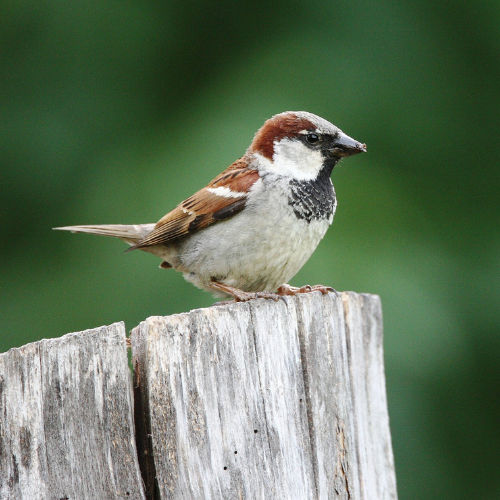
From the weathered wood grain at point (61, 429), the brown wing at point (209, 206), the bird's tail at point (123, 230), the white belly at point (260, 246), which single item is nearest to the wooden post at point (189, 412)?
the weathered wood grain at point (61, 429)

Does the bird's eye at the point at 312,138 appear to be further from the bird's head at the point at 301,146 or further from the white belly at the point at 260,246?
the white belly at the point at 260,246

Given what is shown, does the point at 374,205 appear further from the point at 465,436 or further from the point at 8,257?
the point at 8,257

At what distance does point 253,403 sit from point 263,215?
1.16 metres

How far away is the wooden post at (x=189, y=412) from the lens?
5.71 ft

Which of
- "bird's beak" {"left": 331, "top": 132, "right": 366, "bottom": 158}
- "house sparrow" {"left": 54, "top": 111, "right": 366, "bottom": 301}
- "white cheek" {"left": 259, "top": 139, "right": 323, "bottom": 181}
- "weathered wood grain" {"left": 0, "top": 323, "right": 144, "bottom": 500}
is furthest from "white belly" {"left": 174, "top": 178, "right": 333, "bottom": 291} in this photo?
"weathered wood grain" {"left": 0, "top": 323, "right": 144, "bottom": 500}

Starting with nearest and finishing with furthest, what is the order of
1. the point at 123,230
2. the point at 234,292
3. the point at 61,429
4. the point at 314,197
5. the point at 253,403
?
the point at 61,429
the point at 253,403
the point at 234,292
the point at 314,197
the point at 123,230

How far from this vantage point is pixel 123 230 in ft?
11.3

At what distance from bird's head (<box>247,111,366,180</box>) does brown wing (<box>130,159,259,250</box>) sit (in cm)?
10

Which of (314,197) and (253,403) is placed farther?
(314,197)

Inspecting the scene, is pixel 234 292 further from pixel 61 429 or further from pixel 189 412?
pixel 61 429

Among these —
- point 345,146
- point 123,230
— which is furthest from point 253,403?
point 123,230

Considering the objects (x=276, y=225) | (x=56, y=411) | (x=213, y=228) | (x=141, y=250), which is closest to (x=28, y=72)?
(x=141, y=250)

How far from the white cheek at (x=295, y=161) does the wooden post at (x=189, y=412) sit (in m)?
1.04

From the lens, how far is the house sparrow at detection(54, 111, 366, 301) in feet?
9.61
